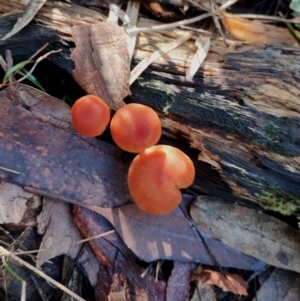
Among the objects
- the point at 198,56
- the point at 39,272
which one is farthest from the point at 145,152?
the point at 39,272

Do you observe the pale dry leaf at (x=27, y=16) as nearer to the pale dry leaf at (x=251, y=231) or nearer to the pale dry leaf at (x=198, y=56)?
the pale dry leaf at (x=198, y=56)

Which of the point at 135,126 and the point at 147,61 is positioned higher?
the point at 147,61

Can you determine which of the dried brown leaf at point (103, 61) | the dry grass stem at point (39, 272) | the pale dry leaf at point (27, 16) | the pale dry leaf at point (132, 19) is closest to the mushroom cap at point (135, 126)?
the dried brown leaf at point (103, 61)

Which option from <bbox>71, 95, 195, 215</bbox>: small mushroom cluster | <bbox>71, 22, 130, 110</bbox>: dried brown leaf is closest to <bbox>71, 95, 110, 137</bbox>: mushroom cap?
<bbox>71, 95, 195, 215</bbox>: small mushroom cluster

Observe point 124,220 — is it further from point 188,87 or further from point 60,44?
point 60,44

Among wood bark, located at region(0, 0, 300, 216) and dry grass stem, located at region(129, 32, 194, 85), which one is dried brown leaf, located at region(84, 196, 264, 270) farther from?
dry grass stem, located at region(129, 32, 194, 85)

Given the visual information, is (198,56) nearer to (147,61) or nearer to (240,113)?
(147,61)
